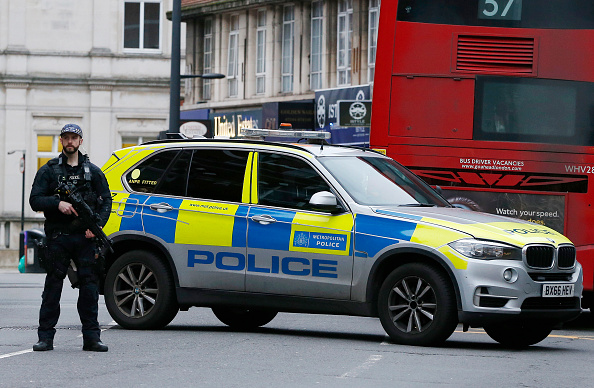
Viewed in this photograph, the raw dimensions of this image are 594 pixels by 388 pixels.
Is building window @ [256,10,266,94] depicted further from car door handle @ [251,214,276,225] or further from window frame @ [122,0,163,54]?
car door handle @ [251,214,276,225]

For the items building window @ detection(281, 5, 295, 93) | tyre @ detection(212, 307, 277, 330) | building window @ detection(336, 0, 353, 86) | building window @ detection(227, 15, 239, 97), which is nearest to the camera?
tyre @ detection(212, 307, 277, 330)

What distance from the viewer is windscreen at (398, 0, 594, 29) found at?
14.2 m

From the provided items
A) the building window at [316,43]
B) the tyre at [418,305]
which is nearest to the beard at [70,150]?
the tyre at [418,305]

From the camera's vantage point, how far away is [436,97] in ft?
47.2

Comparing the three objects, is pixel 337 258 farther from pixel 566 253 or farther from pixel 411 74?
pixel 411 74

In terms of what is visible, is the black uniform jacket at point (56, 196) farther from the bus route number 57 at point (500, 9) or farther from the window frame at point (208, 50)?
the window frame at point (208, 50)

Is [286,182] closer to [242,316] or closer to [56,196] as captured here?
[242,316]

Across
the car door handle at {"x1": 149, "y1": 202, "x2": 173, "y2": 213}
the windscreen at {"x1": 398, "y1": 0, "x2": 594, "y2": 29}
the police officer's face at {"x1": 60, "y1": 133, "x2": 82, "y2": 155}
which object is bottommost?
the car door handle at {"x1": 149, "y1": 202, "x2": 173, "y2": 213}

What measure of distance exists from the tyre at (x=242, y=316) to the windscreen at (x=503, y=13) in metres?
3.55

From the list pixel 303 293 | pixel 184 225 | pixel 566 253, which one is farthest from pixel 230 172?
pixel 566 253

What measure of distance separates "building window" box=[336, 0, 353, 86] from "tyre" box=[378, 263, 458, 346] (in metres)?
22.7

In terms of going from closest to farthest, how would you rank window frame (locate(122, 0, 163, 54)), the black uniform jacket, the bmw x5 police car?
the black uniform jacket
the bmw x5 police car
window frame (locate(122, 0, 163, 54))

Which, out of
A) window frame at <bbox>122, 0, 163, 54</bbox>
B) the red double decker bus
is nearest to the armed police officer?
the red double decker bus

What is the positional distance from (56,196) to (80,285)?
75 cm
